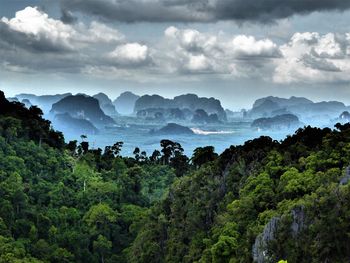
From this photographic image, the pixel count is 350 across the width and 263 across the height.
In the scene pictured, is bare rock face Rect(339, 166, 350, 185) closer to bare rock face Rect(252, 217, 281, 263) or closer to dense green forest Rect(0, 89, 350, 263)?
dense green forest Rect(0, 89, 350, 263)

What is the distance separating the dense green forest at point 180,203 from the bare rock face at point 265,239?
0.19ft

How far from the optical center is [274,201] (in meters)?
25.6

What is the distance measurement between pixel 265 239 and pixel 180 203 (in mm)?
14223

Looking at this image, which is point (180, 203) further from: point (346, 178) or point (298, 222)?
point (346, 178)

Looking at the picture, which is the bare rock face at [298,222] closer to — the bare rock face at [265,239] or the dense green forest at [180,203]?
the dense green forest at [180,203]

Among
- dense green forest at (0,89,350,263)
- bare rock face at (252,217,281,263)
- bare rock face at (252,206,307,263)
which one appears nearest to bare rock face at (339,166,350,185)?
dense green forest at (0,89,350,263)

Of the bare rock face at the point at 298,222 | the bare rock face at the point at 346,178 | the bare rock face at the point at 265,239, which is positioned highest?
the bare rock face at the point at 346,178

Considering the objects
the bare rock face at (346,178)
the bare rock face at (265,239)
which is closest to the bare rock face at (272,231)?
the bare rock face at (265,239)

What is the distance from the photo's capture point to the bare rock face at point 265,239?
21.6 m

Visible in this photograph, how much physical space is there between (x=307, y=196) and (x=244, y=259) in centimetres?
424

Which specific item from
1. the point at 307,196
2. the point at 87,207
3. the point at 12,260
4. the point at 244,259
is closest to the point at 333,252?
the point at 307,196

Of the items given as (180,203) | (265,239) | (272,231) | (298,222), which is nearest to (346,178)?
(298,222)

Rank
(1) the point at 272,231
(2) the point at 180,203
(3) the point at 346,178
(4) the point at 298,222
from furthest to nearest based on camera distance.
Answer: (2) the point at 180,203, (3) the point at 346,178, (1) the point at 272,231, (4) the point at 298,222

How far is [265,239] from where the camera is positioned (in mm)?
21828
